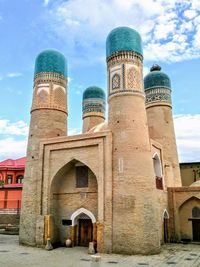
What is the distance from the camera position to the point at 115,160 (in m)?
15.1

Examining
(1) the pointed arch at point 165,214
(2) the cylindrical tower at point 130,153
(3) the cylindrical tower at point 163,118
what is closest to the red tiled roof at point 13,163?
(3) the cylindrical tower at point 163,118

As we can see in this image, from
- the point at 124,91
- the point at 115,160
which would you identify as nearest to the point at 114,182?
the point at 115,160

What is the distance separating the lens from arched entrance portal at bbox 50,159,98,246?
16.3m

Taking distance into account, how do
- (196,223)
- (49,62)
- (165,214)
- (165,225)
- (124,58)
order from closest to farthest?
(124,58), (196,223), (165,225), (165,214), (49,62)

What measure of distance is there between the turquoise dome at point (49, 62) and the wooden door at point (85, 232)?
10216 millimetres

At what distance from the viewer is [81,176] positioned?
17.1m

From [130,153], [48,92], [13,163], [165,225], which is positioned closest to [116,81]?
[130,153]

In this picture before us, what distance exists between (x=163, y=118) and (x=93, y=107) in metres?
6.36

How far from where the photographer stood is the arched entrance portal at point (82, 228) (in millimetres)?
16297

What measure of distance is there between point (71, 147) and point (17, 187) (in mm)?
14222

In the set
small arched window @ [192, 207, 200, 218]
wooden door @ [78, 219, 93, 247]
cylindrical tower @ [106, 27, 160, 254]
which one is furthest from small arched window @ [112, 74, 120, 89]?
small arched window @ [192, 207, 200, 218]

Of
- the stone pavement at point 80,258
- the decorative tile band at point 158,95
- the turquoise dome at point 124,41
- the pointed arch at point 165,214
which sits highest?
the turquoise dome at point 124,41

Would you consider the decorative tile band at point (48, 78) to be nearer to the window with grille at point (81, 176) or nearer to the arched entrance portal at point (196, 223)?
the window with grille at point (81, 176)

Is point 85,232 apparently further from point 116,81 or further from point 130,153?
point 116,81
